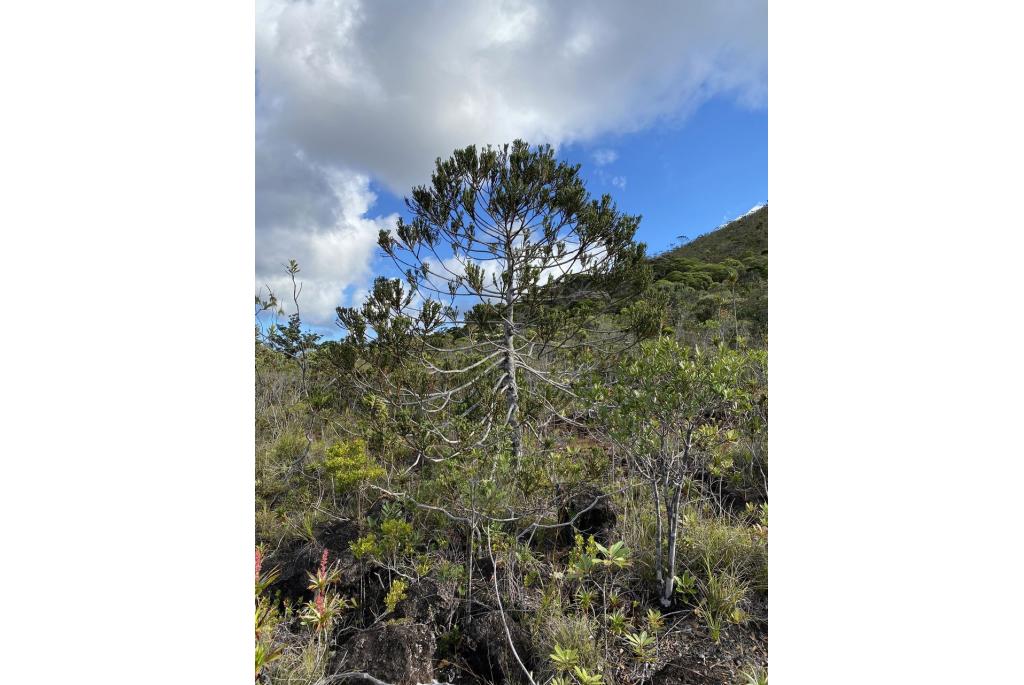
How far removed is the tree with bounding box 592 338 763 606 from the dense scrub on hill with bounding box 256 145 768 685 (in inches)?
0.5

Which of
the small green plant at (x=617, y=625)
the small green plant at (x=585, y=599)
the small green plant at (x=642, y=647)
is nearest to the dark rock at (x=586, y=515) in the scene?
the small green plant at (x=585, y=599)

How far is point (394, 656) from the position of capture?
55.2 inches

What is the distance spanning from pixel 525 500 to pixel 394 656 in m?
0.96

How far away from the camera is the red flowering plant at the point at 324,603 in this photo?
61.2 inches

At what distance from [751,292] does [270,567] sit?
7.28 m

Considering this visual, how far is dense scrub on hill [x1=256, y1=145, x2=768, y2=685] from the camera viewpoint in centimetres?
157

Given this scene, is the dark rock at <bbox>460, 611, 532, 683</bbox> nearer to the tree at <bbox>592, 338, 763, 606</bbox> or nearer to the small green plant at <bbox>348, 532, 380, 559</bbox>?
the small green plant at <bbox>348, 532, 380, 559</bbox>

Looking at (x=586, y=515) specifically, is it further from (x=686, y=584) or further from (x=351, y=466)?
(x=351, y=466)
